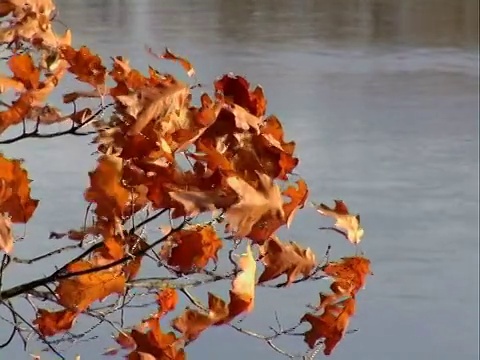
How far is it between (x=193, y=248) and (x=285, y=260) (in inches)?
1.9

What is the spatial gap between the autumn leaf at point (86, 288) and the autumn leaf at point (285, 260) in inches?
3.0

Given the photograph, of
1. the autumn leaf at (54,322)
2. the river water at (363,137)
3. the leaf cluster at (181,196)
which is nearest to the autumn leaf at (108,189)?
the leaf cluster at (181,196)

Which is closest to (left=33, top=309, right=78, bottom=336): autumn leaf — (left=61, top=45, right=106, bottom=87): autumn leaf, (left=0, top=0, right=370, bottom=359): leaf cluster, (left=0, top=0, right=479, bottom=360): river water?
(left=0, top=0, right=370, bottom=359): leaf cluster

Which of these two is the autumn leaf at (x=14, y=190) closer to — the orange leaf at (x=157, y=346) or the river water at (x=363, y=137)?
the orange leaf at (x=157, y=346)

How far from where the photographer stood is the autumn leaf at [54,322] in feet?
1.95

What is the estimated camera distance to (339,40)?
11.4 ft

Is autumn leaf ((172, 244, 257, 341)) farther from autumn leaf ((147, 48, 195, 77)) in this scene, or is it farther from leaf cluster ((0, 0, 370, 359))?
autumn leaf ((147, 48, 195, 77))

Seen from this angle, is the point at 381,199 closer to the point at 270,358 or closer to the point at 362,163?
the point at 362,163

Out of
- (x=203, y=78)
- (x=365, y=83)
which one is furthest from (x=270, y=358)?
(x=365, y=83)

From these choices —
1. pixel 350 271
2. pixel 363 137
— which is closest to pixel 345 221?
pixel 350 271

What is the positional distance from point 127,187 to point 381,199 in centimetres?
169

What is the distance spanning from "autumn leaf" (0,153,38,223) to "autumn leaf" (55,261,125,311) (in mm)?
41

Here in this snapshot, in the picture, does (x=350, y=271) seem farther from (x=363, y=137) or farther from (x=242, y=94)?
(x=363, y=137)

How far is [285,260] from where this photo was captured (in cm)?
52
